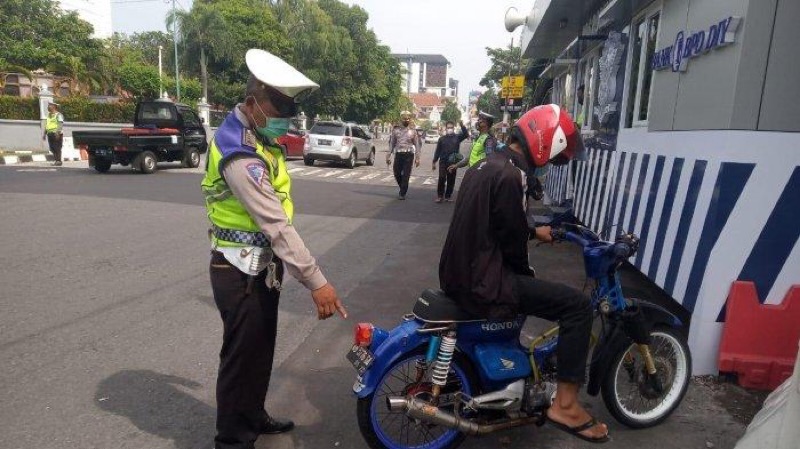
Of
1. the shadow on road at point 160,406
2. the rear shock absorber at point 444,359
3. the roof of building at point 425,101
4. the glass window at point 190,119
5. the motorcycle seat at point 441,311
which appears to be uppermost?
the roof of building at point 425,101

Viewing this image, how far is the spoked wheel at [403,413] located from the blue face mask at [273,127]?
4.07 feet

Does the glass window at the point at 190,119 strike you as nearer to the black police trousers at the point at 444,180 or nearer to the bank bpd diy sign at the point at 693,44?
the black police trousers at the point at 444,180

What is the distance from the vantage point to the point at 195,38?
39.7m

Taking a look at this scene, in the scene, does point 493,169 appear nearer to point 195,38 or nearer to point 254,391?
point 254,391

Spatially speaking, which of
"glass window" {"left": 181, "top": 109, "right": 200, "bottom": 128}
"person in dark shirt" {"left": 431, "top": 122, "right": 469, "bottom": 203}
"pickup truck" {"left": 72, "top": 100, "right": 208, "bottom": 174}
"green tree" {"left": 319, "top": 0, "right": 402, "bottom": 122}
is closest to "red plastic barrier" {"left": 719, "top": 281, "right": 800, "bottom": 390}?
"person in dark shirt" {"left": 431, "top": 122, "right": 469, "bottom": 203}

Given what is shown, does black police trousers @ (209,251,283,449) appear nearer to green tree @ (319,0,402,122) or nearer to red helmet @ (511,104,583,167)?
red helmet @ (511,104,583,167)

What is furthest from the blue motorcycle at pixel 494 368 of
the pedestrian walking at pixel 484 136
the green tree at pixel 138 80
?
the green tree at pixel 138 80

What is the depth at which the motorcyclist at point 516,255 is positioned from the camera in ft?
8.68

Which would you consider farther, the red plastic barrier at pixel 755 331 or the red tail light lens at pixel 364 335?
the red plastic barrier at pixel 755 331

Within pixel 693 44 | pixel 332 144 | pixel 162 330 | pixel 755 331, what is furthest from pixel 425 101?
pixel 755 331

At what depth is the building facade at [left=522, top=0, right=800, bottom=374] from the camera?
371 centimetres

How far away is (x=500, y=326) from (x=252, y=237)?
4.31ft

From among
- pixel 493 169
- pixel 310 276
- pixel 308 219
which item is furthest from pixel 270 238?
pixel 308 219

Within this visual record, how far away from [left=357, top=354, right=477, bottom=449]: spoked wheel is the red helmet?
1102mm
